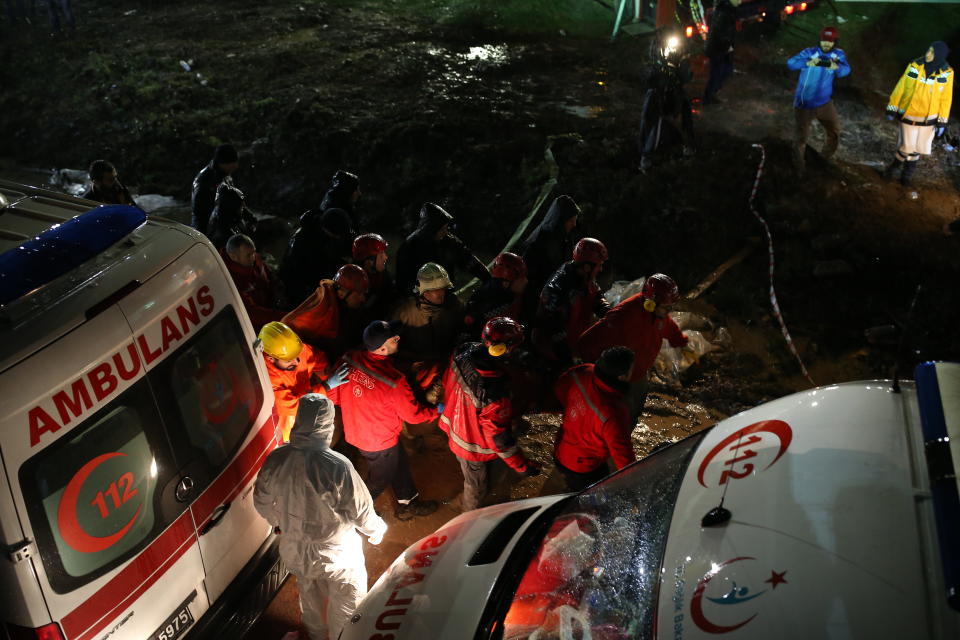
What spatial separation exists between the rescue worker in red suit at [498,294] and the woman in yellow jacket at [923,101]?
232 inches

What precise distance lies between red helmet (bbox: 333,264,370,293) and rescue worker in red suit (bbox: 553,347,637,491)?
1.54 m

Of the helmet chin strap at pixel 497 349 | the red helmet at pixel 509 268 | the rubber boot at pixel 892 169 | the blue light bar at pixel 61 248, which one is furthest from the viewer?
the rubber boot at pixel 892 169

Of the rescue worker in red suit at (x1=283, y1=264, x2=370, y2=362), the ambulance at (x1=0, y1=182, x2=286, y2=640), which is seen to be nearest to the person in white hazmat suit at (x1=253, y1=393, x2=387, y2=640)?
the ambulance at (x1=0, y1=182, x2=286, y2=640)

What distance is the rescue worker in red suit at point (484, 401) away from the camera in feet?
12.5

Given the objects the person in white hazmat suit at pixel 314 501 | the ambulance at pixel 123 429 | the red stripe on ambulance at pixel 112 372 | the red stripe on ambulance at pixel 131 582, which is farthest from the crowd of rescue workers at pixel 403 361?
the red stripe on ambulance at pixel 112 372

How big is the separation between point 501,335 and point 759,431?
4.89 feet

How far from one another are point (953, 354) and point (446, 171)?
5909 millimetres

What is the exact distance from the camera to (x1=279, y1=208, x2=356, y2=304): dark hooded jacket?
576cm

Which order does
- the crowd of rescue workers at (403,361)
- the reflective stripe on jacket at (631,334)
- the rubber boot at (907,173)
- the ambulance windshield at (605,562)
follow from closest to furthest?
the ambulance windshield at (605,562)
the crowd of rescue workers at (403,361)
the reflective stripe on jacket at (631,334)
the rubber boot at (907,173)

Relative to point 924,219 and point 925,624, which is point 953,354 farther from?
point 925,624

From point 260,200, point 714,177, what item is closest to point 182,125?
point 260,200

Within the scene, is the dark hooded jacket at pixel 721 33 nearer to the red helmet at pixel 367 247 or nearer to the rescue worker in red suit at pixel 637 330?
the rescue worker in red suit at pixel 637 330

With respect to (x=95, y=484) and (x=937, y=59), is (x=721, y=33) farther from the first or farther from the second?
(x=95, y=484)

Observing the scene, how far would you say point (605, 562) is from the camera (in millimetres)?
2658
